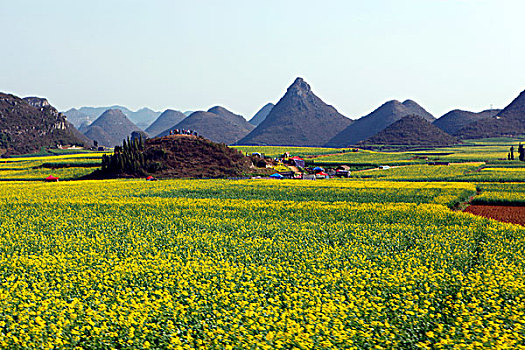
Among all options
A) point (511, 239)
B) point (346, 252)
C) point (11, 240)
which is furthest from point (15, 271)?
point (511, 239)

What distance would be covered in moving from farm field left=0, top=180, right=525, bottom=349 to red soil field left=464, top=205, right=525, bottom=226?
8410 mm

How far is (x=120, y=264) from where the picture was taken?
19.8 meters

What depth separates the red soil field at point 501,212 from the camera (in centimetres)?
3775

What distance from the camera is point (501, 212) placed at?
41.8 metres

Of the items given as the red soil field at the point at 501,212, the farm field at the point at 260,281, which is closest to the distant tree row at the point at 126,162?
the farm field at the point at 260,281

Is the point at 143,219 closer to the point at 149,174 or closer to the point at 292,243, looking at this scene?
the point at 292,243

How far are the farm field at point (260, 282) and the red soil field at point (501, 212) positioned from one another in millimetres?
8410

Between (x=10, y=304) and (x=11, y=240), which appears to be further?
(x=11, y=240)

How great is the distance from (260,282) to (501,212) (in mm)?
33526

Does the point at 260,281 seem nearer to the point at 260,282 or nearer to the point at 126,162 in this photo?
the point at 260,282

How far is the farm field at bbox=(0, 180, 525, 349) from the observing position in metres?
12.7

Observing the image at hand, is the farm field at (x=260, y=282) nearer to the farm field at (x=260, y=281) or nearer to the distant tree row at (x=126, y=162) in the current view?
the farm field at (x=260, y=281)

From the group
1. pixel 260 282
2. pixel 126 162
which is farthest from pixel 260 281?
pixel 126 162

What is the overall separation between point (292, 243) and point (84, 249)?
35.6 feet
